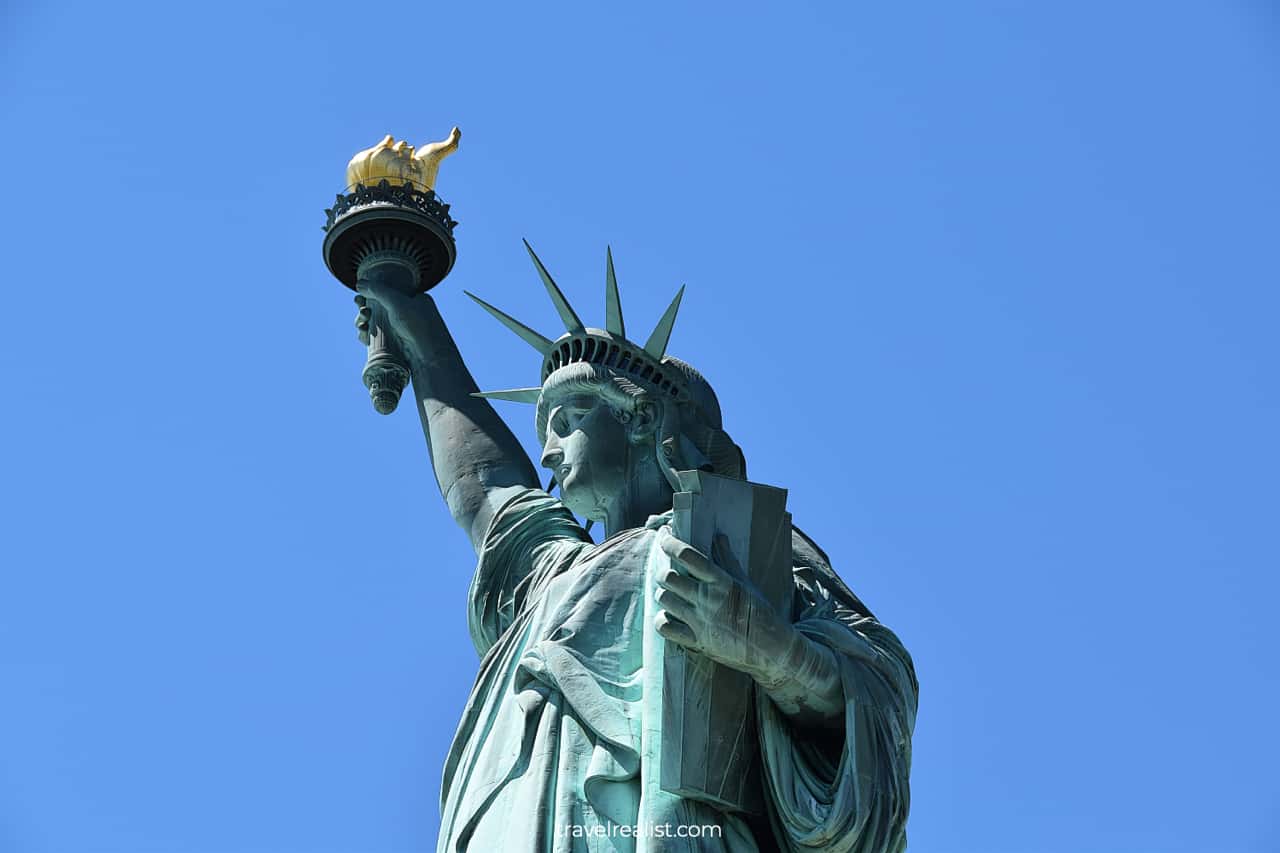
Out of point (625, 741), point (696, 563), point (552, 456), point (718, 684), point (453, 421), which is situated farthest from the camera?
point (453, 421)

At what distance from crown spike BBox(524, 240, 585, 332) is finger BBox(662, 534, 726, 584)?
2.42 meters

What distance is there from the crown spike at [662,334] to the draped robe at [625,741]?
111 cm

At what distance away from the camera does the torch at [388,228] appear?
17.6 meters

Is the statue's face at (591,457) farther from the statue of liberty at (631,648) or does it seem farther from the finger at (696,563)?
the finger at (696,563)

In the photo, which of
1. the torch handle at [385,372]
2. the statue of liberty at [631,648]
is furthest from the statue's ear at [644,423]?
the torch handle at [385,372]

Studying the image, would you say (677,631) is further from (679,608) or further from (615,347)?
(615,347)

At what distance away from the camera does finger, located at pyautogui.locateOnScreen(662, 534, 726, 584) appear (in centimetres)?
1362

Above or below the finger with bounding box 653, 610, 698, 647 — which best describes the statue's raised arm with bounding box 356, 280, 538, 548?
above

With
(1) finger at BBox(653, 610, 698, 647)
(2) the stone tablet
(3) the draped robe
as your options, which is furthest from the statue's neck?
(1) finger at BBox(653, 610, 698, 647)

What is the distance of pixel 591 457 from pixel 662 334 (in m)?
0.81

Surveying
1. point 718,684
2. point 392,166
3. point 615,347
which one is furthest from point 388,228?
point 718,684

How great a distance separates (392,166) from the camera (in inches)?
699

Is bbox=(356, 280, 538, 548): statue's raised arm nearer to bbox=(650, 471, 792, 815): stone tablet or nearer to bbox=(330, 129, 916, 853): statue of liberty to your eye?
bbox=(330, 129, 916, 853): statue of liberty

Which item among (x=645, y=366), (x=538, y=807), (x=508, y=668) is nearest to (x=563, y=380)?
(x=645, y=366)
